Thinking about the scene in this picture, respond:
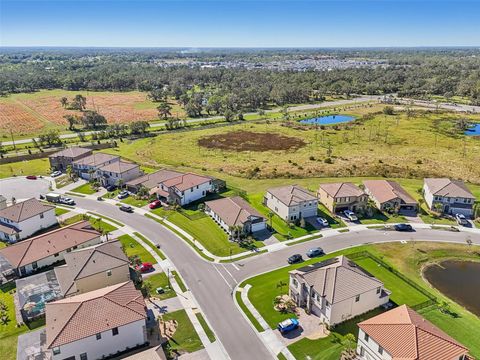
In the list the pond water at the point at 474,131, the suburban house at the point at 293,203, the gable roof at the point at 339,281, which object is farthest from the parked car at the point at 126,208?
the pond water at the point at 474,131

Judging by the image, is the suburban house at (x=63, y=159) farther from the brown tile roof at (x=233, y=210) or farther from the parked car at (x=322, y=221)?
the parked car at (x=322, y=221)

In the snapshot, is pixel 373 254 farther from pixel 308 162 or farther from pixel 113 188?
pixel 113 188

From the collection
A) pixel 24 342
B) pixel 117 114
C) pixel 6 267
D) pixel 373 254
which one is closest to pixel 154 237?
pixel 6 267

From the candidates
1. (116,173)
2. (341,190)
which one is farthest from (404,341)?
(116,173)

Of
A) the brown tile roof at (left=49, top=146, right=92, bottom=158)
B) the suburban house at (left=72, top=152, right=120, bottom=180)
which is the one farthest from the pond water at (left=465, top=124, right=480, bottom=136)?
the brown tile roof at (left=49, top=146, right=92, bottom=158)

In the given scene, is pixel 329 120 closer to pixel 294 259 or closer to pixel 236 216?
pixel 236 216
